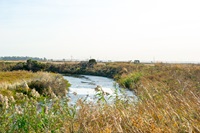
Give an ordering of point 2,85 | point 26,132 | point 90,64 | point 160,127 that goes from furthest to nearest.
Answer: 1. point 90,64
2. point 2,85
3. point 26,132
4. point 160,127

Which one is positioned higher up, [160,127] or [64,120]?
[160,127]

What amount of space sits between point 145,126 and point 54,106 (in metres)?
3.37

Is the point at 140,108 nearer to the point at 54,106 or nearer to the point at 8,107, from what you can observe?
the point at 54,106

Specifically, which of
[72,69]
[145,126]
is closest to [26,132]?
[145,126]

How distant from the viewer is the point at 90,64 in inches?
2977

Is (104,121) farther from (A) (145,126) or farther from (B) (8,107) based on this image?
(B) (8,107)

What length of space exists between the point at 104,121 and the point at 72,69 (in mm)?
65493

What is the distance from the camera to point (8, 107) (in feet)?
22.8

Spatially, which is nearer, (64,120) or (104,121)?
(104,121)

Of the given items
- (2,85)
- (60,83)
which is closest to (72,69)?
(60,83)

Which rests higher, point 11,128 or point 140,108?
point 140,108

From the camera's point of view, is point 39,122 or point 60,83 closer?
point 39,122

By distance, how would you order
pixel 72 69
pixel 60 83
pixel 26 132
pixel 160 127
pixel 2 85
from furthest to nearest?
pixel 72 69 < pixel 60 83 < pixel 2 85 < pixel 26 132 < pixel 160 127

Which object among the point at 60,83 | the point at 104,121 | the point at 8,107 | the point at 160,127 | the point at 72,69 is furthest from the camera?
the point at 72,69
